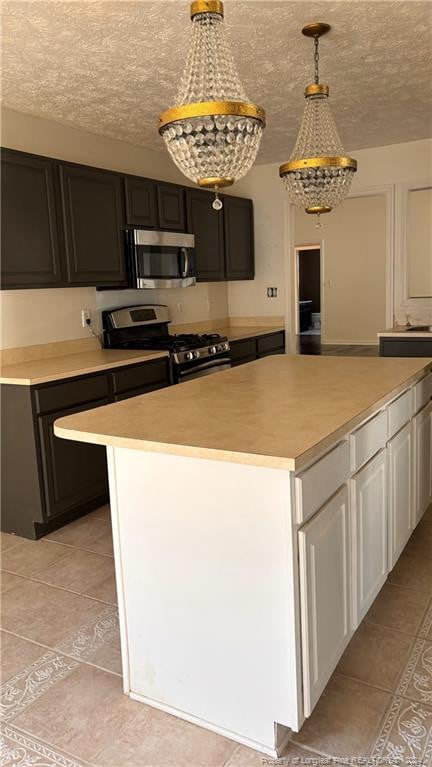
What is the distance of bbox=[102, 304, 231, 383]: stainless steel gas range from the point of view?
4055 millimetres

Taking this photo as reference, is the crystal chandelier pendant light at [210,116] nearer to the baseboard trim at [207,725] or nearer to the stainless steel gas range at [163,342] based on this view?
the baseboard trim at [207,725]

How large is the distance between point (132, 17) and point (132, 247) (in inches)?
66.5

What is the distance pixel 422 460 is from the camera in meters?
2.80

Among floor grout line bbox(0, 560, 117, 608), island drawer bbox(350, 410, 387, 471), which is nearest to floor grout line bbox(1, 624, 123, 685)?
floor grout line bbox(0, 560, 117, 608)

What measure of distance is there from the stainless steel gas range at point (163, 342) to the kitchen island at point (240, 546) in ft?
6.45

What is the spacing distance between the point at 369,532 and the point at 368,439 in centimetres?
34

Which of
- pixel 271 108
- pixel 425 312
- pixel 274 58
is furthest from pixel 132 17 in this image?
pixel 425 312

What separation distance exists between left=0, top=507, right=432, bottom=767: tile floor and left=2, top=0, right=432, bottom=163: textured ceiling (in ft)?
7.91

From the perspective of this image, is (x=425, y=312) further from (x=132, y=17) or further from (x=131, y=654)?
(x=131, y=654)

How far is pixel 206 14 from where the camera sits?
1678 mm

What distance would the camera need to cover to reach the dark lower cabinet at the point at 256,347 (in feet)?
16.0

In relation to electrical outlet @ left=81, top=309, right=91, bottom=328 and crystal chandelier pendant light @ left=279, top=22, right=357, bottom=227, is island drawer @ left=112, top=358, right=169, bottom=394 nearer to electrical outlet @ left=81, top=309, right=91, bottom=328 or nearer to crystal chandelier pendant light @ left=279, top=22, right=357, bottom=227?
electrical outlet @ left=81, top=309, right=91, bottom=328

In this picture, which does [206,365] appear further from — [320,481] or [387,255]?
[320,481]

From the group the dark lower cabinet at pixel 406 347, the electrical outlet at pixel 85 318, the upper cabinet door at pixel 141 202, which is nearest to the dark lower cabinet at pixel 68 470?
the electrical outlet at pixel 85 318
